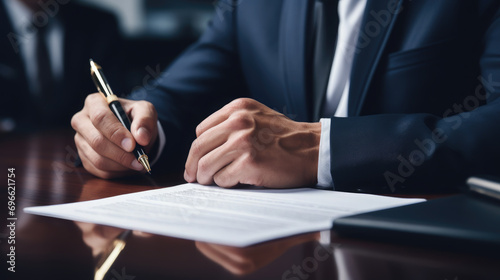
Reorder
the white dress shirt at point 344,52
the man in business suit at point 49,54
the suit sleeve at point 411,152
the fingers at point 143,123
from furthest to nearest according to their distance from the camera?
1. the man in business suit at point 49,54
2. the white dress shirt at point 344,52
3. the fingers at point 143,123
4. the suit sleeve at point 411,152

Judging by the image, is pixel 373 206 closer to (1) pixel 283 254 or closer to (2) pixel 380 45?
(1) pixel 283 254

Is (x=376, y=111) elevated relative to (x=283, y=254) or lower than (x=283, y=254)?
lower

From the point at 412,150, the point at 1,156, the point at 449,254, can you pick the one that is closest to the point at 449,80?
the point at 412,150

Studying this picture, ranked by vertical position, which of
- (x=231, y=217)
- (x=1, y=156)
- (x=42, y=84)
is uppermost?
(x=231, y=217)

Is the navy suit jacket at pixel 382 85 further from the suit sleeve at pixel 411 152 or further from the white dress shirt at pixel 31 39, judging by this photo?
the white dress shirt at pixel 31 39

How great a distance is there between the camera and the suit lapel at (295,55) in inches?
42.6

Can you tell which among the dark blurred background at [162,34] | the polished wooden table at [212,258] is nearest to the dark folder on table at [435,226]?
the polished wooden table at [212,258]

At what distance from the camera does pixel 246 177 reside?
2.08ft

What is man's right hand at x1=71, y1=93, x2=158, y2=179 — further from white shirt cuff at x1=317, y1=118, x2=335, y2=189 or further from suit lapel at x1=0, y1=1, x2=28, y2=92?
suit lapel at x1=0, y1=1, x2=28, y2=92

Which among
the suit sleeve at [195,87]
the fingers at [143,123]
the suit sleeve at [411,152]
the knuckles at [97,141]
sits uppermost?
the suit sleeve at [411,152]

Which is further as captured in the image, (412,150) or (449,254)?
(412,150)

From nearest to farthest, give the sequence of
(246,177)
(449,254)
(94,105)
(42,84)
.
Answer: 1. (449,254)
2. (246,177)
3. (94,105)
4. (42,84)

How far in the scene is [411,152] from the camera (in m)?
0.64

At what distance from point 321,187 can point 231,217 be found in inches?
9.9
